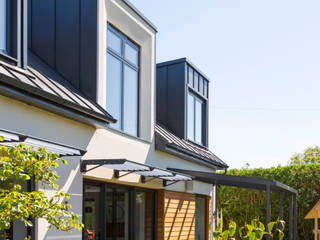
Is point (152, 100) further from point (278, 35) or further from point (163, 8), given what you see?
point (278, 35)

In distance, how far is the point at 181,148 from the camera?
1199 centimetres

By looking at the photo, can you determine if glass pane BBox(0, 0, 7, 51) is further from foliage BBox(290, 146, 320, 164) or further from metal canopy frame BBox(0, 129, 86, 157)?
foliage BBox(290, 146, 320, 164)

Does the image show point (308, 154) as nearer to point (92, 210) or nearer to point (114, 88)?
point (114, 88)

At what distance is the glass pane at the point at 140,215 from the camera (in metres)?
10.7

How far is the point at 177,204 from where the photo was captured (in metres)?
12.5

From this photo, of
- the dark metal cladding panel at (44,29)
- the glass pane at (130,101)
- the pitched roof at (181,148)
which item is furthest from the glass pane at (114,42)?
the pitched roof at (181,148)

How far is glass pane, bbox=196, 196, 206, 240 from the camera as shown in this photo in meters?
14.8

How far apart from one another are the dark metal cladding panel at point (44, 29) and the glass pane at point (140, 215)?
3.88 metres

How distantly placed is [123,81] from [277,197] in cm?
950

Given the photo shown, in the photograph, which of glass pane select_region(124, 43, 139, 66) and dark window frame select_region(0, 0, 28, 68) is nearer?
dark window frame select_region(0, 0, 28, 68)

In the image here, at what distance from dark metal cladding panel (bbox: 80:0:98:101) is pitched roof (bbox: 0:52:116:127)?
0.23m

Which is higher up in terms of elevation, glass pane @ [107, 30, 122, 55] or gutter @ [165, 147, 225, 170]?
glass pane @ [107, 30, 122, 55]

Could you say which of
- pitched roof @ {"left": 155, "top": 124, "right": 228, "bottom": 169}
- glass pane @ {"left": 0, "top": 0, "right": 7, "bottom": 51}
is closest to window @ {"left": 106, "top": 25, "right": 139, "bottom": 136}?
pitched roof @ {"left": 155, "top": 124, "right": 228, "bottom": 169}

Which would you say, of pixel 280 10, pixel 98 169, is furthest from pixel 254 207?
pixel 98 169
